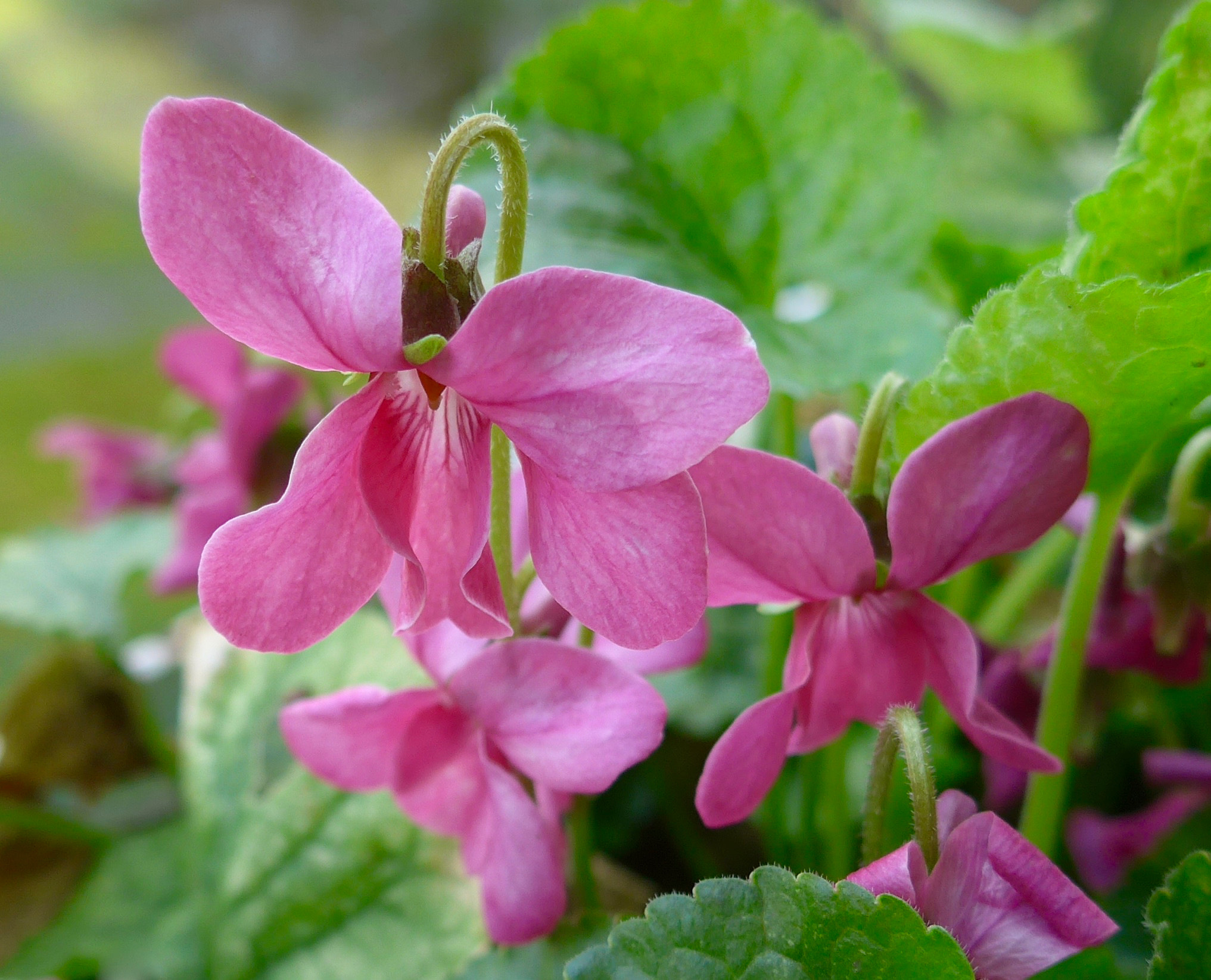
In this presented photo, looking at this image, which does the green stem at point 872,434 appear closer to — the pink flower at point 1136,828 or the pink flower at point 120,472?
the pink flower at point 1136,828

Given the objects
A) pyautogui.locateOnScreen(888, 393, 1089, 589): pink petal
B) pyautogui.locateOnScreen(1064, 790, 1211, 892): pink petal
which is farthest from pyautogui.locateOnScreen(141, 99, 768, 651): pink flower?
pyautogui.locateOnScreen(1064, 790, 1211, 892): pink petal

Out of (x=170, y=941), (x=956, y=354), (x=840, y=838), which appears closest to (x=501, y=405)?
(x=956, y=354)

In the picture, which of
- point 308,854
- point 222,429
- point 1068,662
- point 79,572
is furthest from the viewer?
point 79,572

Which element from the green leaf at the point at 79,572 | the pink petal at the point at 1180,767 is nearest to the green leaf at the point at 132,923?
the green leaf at the point at 79,572

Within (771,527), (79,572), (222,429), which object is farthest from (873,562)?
(79,572)

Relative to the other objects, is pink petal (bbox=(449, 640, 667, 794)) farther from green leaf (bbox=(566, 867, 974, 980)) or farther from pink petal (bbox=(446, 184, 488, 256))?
pink petal (bbox=(446, 184, 488, 256))

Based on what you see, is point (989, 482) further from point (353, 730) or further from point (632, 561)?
point (353, 730)

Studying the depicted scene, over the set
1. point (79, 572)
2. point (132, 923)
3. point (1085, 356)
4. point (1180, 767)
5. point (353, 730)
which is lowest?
point (132, 923)
